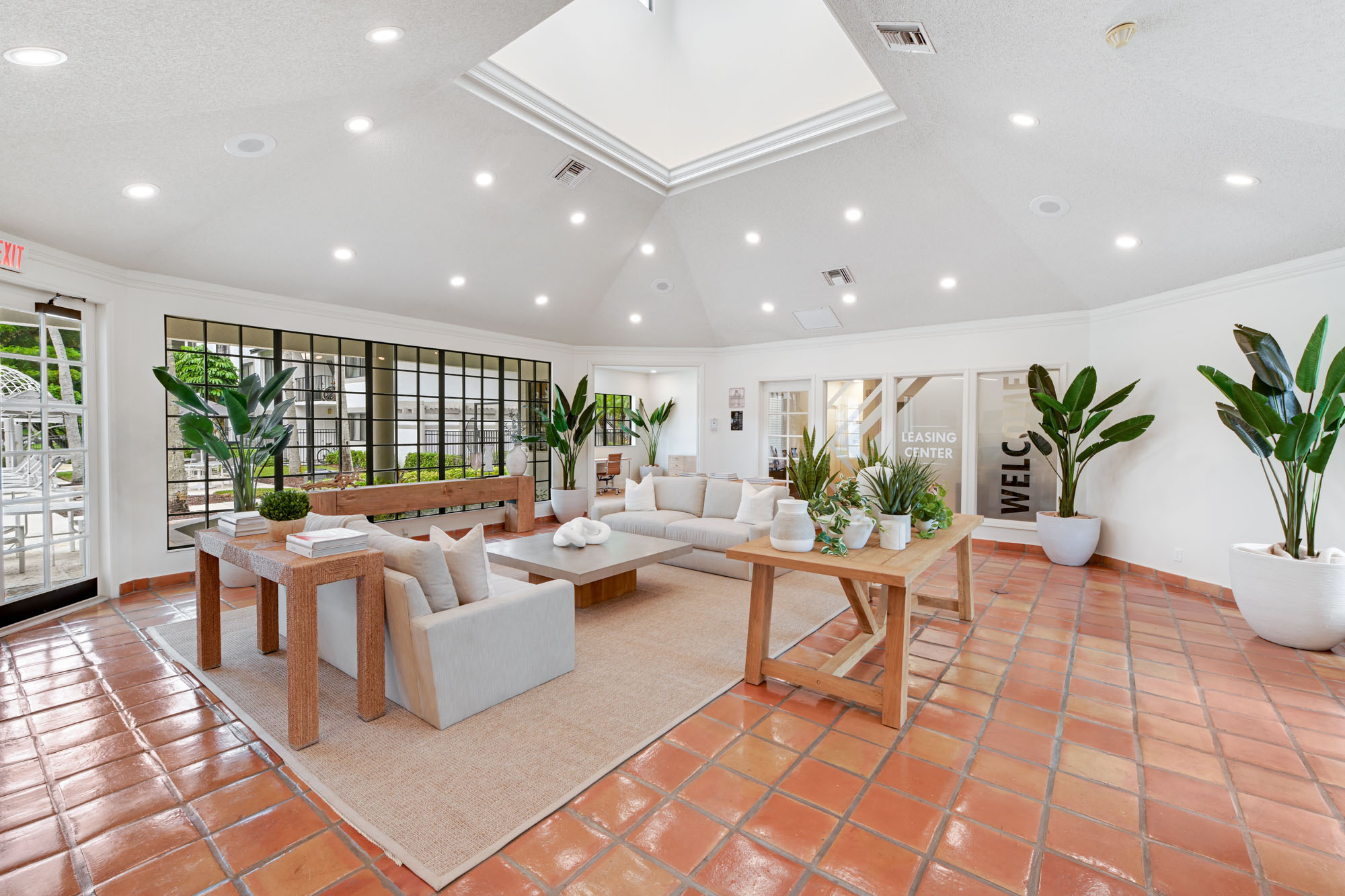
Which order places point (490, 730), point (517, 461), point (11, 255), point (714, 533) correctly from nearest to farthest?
point (490, 730)
point (11, 255)
point (714, 533)
point (517, 461)

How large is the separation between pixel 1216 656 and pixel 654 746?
3.47 m

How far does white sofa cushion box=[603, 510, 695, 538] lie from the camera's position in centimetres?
554

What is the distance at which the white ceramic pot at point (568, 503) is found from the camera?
7.72 meters

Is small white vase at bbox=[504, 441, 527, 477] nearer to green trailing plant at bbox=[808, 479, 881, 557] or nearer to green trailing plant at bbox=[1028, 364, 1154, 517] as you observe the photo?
green trailing plant at bbox=[808, 479, 881, 557]

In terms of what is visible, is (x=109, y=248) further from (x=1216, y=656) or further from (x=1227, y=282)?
(x=1227, y=282)

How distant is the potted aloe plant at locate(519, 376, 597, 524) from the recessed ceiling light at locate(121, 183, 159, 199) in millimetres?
4551

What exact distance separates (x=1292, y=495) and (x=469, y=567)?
510cm

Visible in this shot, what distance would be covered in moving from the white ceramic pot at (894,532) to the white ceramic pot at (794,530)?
405 mm

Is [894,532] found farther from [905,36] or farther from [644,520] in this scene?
[644,520]

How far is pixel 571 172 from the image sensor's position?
488 cm

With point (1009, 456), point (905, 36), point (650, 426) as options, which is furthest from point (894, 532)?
point (650, 426)

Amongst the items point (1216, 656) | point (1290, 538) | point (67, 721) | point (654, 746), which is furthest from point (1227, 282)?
point (67, 721)

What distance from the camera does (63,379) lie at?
4152mm

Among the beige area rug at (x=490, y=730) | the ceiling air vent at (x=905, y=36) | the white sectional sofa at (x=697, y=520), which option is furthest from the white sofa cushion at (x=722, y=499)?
the ceiling air vent at (x=905, y=36)
